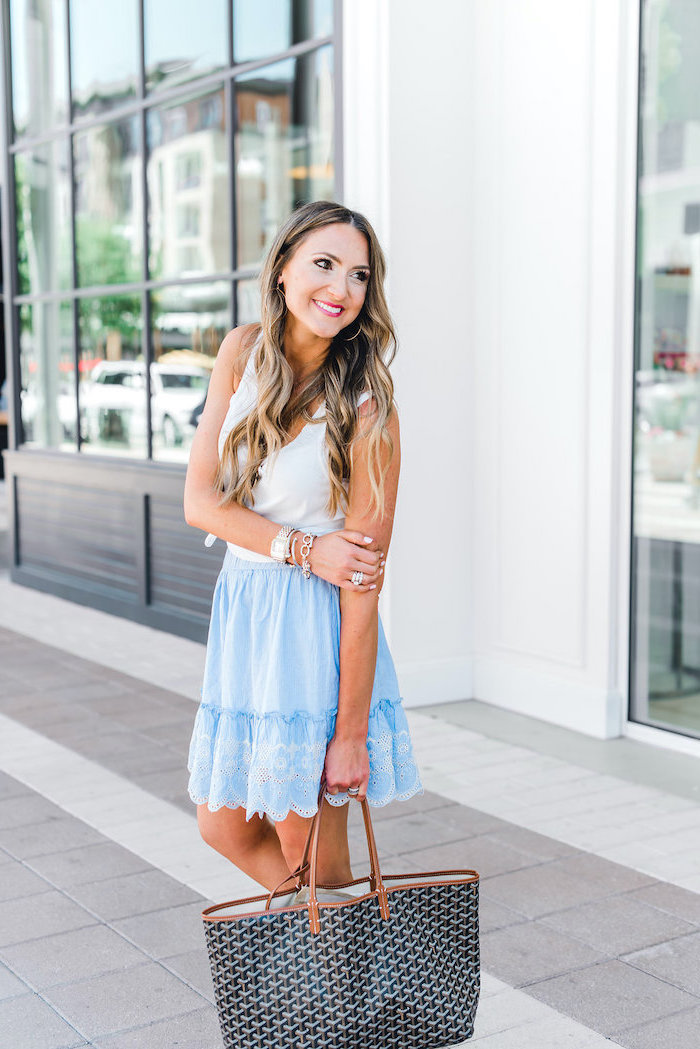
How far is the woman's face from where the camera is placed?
210cm

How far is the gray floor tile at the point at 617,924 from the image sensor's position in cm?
299

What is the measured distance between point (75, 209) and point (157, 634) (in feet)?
10.1

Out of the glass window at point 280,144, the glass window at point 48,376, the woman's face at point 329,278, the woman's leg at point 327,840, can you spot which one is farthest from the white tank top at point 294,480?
the glass window at point 48,376

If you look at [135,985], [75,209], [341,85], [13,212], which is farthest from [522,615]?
[13,212]

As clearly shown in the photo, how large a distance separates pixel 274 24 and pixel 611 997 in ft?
17.1

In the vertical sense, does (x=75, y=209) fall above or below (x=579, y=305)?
above

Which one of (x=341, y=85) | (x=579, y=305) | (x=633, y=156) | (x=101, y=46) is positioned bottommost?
(x=579, y=305)

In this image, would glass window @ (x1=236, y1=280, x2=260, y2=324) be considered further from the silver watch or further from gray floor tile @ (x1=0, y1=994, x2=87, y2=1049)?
the silver watch

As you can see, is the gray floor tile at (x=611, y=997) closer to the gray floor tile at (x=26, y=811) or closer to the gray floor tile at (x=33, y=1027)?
the gray floor tile at (x=33, y=1027)

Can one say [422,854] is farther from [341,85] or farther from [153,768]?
[341,85]

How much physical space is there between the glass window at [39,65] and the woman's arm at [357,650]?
273 inches

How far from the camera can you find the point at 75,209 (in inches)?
322

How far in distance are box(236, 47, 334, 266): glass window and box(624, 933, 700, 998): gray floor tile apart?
4.26m

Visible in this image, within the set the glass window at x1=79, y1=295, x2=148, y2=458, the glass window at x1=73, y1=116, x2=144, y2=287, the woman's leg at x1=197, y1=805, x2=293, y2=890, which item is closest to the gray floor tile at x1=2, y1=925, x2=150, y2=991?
the woman's leg at x1=197, y1=805, x2=293, y2=890
